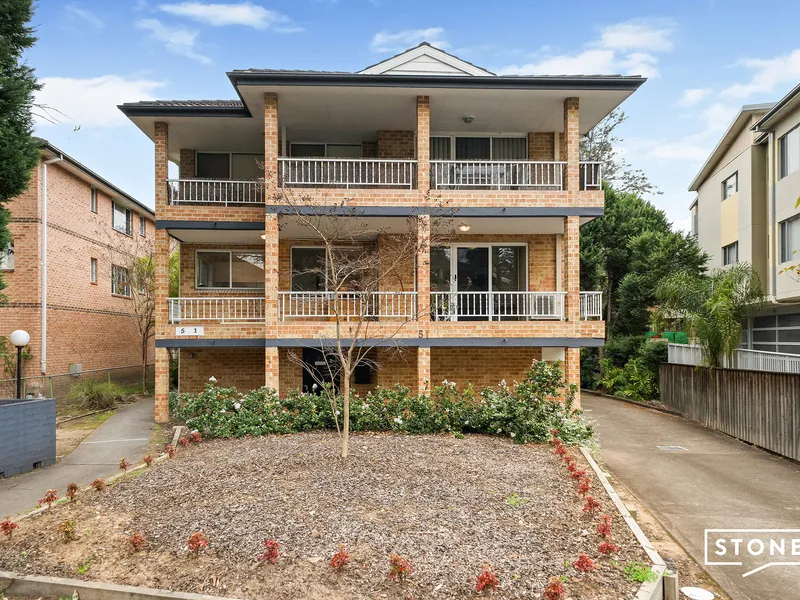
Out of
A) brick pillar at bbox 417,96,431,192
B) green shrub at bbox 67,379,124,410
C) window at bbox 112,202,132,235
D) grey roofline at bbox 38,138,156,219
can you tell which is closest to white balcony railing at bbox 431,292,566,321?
brick pillar at bbox 417,96,431,192

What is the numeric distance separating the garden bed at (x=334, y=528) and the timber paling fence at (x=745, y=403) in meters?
5.67

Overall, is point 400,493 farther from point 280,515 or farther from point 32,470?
point 32,470

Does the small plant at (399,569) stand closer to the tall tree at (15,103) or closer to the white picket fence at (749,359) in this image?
the tall tree at (15,103)

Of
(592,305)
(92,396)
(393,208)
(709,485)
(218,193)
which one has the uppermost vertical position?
(218,193)

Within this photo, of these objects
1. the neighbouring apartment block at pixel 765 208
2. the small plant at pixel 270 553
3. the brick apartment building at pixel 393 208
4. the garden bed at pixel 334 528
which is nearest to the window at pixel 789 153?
the neighbouring apartment block at pixel 765 208

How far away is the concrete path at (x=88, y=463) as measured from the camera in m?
7.77

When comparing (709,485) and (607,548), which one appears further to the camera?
(709,485)

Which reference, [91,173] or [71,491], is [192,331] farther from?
[91,173]

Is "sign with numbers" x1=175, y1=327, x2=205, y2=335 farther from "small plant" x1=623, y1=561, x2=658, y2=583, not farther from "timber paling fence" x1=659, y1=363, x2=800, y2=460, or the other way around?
"timber paling fence" x1=659, y1=363, x2=800, y2=460

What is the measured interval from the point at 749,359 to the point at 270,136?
13928mm

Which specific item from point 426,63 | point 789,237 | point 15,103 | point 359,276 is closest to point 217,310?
point 359,276

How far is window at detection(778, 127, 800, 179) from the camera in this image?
15.4 m

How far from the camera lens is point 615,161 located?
35.1m

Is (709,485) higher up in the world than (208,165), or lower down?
lower down
